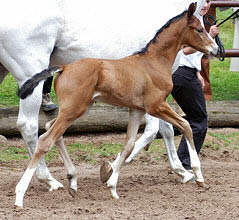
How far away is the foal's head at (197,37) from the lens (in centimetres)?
572

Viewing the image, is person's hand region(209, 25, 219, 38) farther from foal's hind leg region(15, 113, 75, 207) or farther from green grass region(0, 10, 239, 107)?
green grass region(0, 10, 239, 107)

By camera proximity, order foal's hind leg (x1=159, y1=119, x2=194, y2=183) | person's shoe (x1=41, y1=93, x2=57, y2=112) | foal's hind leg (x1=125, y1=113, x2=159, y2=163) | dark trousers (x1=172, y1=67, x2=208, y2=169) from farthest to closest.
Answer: person's shoe (x1=41, y1=93, x2=57, y2=112)
dark trousers (x1=172, y1=67, x2=208, y2=169)
foal's hind leg (x1=159, y1=119, x2=194, y2=183)
foal's hind leg (x1=125, y1=113, x2=159, y2=163)

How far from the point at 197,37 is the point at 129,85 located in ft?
3.03

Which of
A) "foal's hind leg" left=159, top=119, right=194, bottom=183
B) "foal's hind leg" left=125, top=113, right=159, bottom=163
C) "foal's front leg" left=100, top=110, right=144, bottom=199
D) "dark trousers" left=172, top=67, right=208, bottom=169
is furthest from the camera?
"dark trousers" left=172, top=67, right=208, bottom=169

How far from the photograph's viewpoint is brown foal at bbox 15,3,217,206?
5070 millimetres

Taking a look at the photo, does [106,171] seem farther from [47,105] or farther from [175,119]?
[47,105]

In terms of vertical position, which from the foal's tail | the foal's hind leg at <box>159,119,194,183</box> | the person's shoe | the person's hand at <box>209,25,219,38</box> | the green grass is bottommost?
the green grass

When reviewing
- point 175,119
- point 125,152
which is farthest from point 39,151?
point 175,119

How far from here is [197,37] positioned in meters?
5.76

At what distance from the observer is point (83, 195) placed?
563 centimetres

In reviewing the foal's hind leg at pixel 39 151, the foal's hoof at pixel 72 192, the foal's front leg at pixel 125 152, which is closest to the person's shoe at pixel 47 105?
the foal's front leg at pixel 125 152

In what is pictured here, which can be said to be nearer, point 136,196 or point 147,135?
point 136,196

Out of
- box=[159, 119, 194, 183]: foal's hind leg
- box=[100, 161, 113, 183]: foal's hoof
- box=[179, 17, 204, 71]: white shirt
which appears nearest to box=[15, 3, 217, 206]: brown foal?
box=[100, 161, 113, 183]: foal's hoof

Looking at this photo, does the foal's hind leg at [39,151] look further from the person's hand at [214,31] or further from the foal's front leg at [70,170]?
the person's hand at [214,31]
